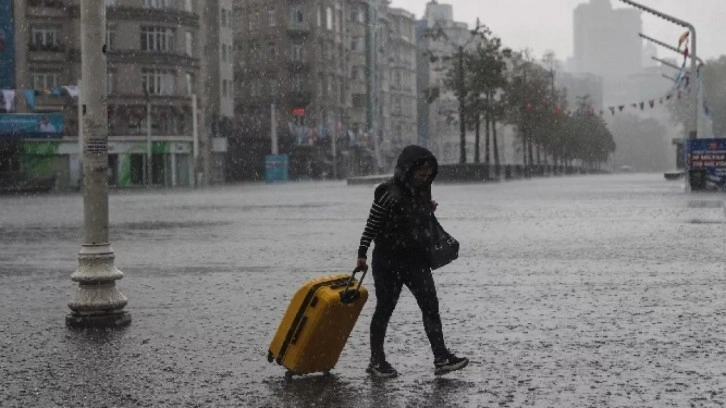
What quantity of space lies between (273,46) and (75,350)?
333 ft

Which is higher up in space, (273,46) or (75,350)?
(273,46)

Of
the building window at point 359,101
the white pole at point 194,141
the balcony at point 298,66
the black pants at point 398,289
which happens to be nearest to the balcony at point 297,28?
the balcony at point 298,66

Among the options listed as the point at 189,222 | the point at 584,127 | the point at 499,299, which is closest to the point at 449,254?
the point at 499,299

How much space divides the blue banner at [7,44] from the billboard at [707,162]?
45.5 meters

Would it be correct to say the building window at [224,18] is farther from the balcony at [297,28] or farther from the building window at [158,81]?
the building window at [158,81]

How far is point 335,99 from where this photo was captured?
115062 mm

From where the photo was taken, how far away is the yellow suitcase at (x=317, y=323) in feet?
25.6

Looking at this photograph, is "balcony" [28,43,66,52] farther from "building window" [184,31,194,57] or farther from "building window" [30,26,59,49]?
"building window" [184,31,194,57]

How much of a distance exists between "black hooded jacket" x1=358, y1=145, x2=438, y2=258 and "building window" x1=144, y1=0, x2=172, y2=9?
77383 mm

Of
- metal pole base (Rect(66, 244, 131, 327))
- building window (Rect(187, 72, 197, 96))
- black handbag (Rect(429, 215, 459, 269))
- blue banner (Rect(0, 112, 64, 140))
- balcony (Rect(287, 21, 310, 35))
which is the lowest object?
metal pole base (Rect(66, 244, 131, 327))

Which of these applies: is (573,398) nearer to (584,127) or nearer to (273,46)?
(273,46)

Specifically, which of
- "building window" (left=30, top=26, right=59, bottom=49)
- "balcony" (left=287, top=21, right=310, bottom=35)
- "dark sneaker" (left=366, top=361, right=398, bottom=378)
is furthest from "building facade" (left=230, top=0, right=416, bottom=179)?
"dark sneaker" (left=366, top=361, right=398, bottom=378)

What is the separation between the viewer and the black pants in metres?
8.18

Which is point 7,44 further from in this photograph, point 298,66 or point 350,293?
point 350,293
